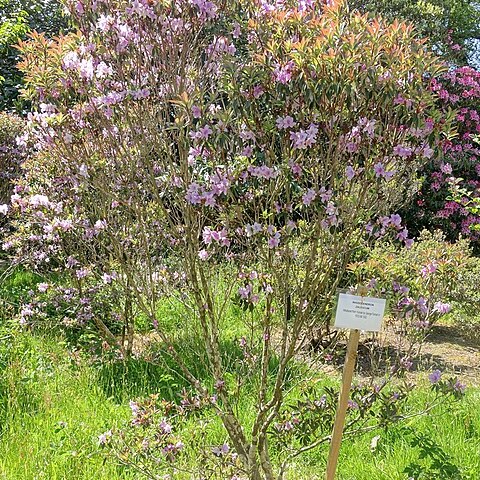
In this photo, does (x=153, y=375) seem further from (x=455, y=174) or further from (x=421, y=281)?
(x=455, y=174)

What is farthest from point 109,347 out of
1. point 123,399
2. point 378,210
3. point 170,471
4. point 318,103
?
point 318,103

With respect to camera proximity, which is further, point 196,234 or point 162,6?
point 196,234

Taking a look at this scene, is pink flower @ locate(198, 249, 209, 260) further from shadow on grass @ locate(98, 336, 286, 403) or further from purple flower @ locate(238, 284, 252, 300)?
shadow on grass @ locate(98, 336, 286, 403)

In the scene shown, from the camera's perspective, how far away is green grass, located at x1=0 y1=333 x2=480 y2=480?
9.37ft

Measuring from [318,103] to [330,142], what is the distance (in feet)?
0.46

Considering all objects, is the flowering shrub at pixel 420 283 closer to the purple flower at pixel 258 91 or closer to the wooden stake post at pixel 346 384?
the wooden stake post at pixel 346 384

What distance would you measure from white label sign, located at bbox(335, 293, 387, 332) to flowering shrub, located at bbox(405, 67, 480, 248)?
23.0 ft

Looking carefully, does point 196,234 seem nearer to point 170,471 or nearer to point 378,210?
point 378,210

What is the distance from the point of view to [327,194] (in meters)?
2.09

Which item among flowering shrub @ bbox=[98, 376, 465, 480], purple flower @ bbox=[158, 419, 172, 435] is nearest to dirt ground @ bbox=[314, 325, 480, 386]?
flowering shrub @ bbox=[98, 376, 465, 480]

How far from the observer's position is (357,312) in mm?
2133

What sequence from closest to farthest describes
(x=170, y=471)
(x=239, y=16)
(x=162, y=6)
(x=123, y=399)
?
(x=162, y=6), (x=239, y=16), (x=170, y=471), (x=123, y=399)

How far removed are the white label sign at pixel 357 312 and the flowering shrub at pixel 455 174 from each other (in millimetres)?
7002

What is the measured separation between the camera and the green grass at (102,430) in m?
2.86
